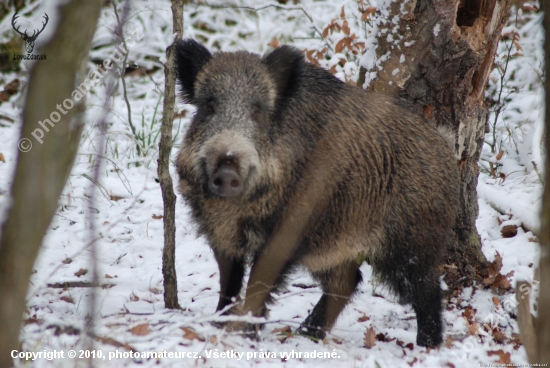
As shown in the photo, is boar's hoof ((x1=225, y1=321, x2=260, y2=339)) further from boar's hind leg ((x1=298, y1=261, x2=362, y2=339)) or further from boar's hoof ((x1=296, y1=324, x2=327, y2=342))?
boar's hind leg ((x1=298, y1=261, x2=362, y2=339))

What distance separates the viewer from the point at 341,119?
11.9 feet

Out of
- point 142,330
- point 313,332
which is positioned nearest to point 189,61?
point 142,330

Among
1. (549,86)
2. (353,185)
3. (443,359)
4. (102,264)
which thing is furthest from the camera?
(102,264)

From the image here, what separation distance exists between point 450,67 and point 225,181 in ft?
6.54

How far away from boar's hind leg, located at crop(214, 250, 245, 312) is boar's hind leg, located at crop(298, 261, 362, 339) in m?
0.60

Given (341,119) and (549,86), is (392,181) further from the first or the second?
(549,86)

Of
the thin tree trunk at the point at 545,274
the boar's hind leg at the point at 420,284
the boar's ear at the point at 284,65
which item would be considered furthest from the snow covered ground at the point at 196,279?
the thin tree trunk at the point at 545,274

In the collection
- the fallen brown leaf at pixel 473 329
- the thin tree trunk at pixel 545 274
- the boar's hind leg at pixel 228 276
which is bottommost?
the fallen brown leaf at pixel 473 329

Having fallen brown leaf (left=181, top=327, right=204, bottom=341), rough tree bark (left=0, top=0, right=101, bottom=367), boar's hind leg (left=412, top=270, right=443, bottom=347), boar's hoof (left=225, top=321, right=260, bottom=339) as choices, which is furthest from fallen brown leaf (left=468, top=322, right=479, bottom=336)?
rough tree bark (left=0, top=0, right=101, bottom=367)

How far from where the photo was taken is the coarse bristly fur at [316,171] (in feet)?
10.9

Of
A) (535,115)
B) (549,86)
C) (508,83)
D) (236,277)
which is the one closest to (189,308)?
(236,277)

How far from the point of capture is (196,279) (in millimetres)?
4594

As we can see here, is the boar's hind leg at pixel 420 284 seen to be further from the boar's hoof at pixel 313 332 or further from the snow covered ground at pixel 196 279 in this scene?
the boar's hoof at pixel 313 332

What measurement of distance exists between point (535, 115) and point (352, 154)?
4.28 meters
